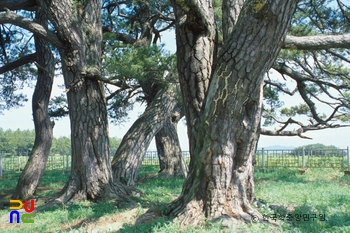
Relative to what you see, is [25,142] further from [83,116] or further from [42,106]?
[83,116]

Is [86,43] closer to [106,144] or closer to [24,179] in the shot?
[106,144]

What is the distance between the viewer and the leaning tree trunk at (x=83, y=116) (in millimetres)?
4980

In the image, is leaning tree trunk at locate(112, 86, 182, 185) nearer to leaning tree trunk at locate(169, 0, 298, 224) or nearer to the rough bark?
the rough bark

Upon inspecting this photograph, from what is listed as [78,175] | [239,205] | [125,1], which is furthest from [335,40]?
[125,1]

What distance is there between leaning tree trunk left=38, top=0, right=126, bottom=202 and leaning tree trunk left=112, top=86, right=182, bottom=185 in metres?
0.91

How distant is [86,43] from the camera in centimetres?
523

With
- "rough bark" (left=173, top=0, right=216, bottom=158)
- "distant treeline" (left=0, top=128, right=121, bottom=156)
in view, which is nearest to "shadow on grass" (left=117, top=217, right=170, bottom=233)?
"rough bark" (left=173, top=0, right=216, bottom=158)

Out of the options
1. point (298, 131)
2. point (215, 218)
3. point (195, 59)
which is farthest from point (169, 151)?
point (215, 218)

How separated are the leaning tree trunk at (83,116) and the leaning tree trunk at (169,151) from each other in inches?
152

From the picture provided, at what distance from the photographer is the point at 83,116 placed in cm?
503

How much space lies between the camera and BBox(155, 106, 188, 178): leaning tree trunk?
9.03 meters

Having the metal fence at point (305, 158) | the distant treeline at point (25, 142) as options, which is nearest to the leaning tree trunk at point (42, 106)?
the metal fence at point (305, 158)

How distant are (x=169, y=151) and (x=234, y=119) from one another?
6238mm

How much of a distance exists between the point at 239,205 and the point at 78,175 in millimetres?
2827
